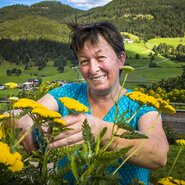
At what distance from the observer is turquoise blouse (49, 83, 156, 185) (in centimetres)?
138

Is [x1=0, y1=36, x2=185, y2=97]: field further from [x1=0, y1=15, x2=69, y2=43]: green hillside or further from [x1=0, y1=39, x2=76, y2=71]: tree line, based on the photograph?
[x1=0, y1=15, x2=69, y2=43]: green hillside

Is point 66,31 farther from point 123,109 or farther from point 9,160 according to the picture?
point 9,160

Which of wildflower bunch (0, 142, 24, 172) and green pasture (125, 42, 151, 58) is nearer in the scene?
wildflower bunch (0, 142, 24, 172)

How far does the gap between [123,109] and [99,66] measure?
24cm

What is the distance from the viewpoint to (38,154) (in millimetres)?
801

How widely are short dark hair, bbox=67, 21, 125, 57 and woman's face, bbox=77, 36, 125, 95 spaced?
25mm

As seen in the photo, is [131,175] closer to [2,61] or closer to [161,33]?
[2,61]

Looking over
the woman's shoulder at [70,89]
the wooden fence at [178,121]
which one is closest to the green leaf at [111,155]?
the woman's shoulder at [70,89]

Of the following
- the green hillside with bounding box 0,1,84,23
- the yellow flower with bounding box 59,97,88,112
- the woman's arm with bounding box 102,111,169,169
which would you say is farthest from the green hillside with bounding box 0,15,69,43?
the yellow flower with bounding box 59,97,88,112

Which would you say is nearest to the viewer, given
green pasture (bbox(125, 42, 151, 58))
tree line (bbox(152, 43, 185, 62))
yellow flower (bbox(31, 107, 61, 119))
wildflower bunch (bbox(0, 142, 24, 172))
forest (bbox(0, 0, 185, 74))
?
wildflower bunch (bbox(0, 142, 24, 172))

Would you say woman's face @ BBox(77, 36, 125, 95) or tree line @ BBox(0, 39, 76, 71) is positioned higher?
woman's face @ BBox(77, 36, 125, 95)

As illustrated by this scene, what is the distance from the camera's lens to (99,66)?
55.8 inches

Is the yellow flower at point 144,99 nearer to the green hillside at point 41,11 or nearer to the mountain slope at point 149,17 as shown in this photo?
the mountain slope at point 149,17

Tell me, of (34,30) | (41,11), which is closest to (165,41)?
(34,30)
